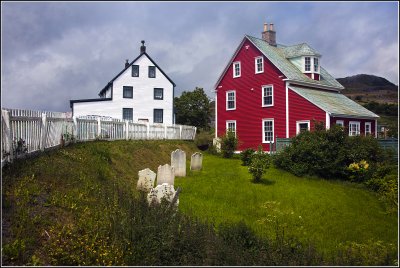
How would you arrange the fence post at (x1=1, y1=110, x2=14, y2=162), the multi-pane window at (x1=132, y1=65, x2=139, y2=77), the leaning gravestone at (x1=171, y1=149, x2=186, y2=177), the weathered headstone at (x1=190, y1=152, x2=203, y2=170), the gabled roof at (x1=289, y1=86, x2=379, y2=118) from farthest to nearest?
the multi-pane window at (x1=132, y1=65, x2=139, y2=77) → the gabled roof at (x1=289, y1=86, x2=379, y2=118) → the weathered headstone at (x1=190, y1=152, x2=203, y2=170) → the leaning gravestone at (x1=171, y1=149, x2=186, y2=177) → the fence post at (x1=1, y1=110, x2=14, y2=162)

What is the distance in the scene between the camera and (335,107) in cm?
2830

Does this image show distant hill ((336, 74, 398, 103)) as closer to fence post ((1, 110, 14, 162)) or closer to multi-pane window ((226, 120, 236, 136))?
multi-pane window ((226, 120, 236, 136))

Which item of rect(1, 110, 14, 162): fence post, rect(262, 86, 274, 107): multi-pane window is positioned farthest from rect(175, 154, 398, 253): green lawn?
rect(262, 86, 274, 107): multi-pane window

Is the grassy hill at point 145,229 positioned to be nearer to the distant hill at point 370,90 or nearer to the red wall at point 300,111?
the red wall at point 300,111

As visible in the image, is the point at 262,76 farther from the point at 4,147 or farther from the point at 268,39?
the point at 4,147

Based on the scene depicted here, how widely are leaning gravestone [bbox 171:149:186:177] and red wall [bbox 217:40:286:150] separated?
13881 mm

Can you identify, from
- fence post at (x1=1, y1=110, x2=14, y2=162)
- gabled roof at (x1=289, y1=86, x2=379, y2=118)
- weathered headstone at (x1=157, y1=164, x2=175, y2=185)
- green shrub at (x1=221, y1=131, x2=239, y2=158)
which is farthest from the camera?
gabled roof at (x1=289, y1=86, x2=379, y2=118)

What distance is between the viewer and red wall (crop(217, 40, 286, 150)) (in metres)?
29.8

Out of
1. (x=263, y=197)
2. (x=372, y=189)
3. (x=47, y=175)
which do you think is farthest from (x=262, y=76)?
(x=47, y=175)

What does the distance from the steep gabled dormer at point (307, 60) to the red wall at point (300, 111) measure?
5.21 meters

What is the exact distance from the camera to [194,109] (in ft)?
164

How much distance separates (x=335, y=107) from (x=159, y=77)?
2330cm

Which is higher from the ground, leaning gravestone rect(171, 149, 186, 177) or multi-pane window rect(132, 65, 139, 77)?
multi-pane window rect(132, 65, 139, 77)

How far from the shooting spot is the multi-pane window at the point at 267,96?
30425 millimetres
